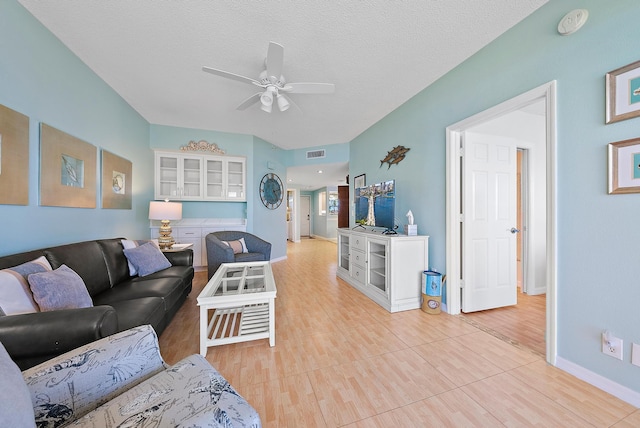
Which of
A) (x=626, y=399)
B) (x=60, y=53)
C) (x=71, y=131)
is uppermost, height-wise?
(x=60, y=53)

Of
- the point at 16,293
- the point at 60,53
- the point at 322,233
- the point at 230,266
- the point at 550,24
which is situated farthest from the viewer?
the point at 322,233

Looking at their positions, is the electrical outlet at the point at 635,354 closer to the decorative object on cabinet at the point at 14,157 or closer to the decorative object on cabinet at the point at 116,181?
the decorative object on cabinet at the point at 14,157

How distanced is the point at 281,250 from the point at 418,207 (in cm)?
342

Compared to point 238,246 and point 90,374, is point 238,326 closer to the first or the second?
point 90,374

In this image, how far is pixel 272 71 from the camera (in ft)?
6.55

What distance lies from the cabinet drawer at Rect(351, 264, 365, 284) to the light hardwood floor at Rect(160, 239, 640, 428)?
75cm

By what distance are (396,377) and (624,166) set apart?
1850 millimetres

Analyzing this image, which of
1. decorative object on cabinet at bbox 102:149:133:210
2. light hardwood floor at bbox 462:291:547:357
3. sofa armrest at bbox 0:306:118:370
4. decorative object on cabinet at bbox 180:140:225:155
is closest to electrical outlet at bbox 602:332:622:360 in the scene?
light hardwood floor at bbox 462:291:547:357

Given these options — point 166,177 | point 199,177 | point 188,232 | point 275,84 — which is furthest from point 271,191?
point 275,84

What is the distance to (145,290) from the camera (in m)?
1.87

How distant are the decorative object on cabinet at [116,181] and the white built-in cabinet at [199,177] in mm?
882

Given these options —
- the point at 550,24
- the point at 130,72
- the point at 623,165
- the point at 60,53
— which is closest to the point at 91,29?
the point at 60,53

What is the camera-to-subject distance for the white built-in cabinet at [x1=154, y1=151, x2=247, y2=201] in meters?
4.07

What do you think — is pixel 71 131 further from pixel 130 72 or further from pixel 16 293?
pixel 16 293
